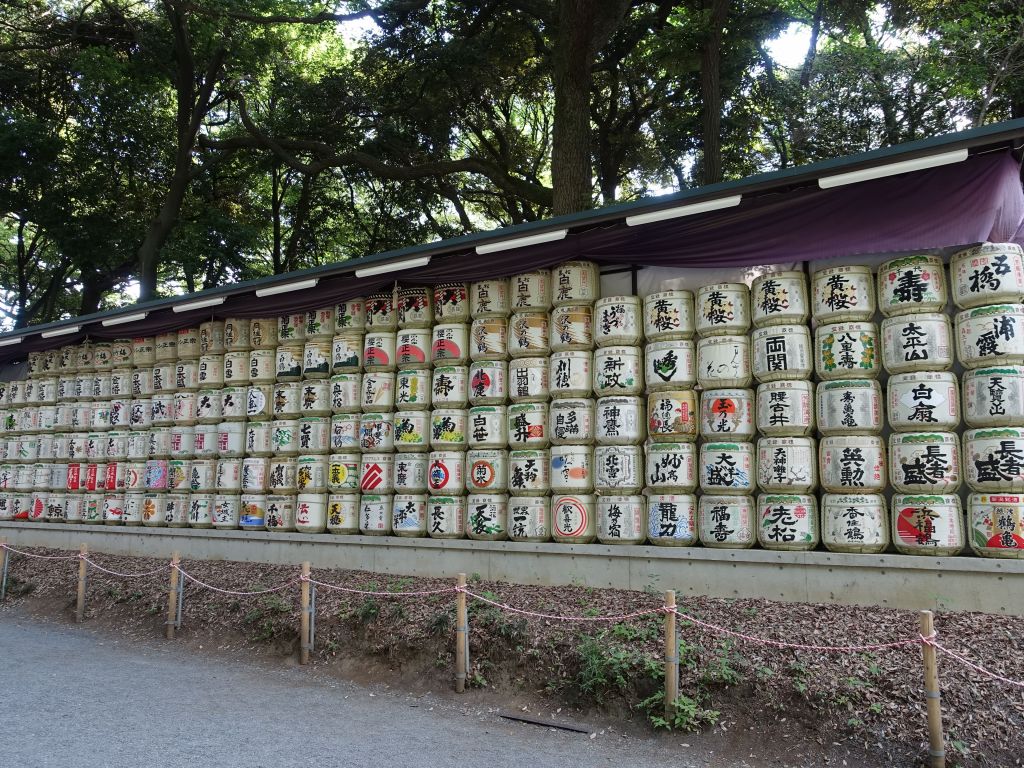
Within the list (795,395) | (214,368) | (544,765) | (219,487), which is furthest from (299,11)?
(544,765)

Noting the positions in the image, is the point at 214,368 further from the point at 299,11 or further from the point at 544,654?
the point at 299,11

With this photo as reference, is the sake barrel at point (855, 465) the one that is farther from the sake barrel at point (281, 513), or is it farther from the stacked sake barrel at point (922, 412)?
the sake barrel at point (281, 513)

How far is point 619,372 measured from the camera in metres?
7.27

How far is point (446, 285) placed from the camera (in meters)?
8.45

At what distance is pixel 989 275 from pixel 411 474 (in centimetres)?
556

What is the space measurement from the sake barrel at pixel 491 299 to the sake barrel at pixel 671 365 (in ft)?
5.57

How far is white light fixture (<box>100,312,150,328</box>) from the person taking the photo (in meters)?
10.5

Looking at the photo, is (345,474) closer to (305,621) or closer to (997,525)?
(305,621)

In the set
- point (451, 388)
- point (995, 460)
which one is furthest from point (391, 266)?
point (995, 460)

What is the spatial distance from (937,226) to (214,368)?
8.27 meters

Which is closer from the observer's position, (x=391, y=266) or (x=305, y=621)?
(x=305, y=621)

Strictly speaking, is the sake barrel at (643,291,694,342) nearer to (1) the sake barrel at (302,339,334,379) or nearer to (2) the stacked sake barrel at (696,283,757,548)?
(2) the stacked sake barrel at (696,283,757,548)

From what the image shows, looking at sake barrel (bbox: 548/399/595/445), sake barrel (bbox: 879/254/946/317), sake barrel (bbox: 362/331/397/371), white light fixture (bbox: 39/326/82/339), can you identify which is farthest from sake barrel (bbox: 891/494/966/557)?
white light fixture (bbox: 39/326/82/339)

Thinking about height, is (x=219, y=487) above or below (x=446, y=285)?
below
